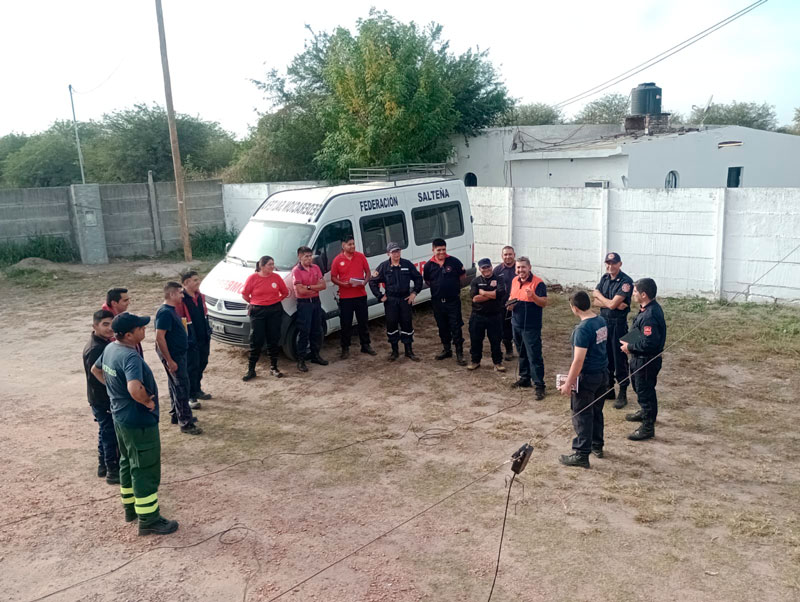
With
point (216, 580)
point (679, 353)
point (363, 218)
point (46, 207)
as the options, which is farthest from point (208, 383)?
point (46, 207)

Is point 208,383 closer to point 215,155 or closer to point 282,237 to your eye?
point 282,237

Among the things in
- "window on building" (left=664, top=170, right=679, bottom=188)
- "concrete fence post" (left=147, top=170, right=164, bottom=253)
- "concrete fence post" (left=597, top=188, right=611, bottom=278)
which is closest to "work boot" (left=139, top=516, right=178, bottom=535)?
"concrete fence post" (left=597, top=188, right=611, bottom=278)

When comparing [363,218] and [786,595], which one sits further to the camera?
[363,218]

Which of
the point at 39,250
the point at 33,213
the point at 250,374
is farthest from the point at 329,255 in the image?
the point at 33,213

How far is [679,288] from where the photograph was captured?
38.4 ft

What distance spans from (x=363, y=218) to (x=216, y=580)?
20.6 feet

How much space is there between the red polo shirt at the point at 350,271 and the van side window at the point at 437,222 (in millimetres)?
1849

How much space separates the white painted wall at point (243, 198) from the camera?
18594mm

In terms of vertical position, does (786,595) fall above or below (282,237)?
below

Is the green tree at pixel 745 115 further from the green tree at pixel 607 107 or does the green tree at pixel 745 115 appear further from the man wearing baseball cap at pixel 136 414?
the man wearing baseball cap at pixel 136 414

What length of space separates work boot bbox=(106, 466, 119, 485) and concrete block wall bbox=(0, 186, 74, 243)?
13505 mm

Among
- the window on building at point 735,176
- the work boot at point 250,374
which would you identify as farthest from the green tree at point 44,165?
the window on building at point 735,176

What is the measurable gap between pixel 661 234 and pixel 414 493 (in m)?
8.34

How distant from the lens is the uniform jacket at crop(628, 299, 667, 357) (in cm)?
607
